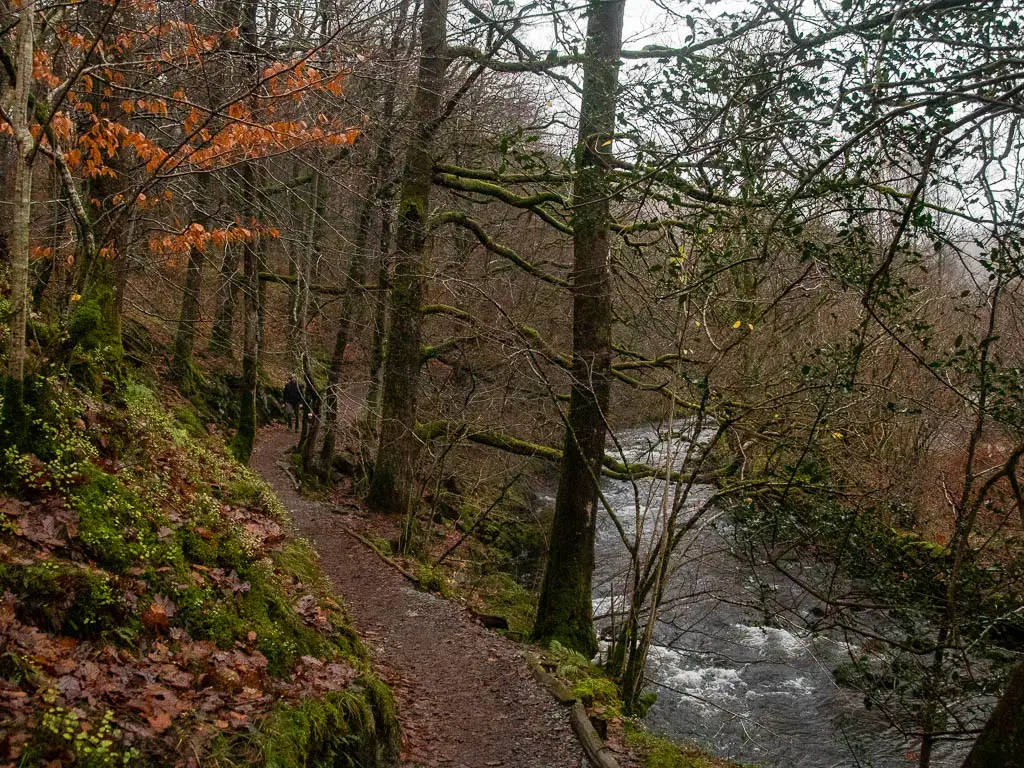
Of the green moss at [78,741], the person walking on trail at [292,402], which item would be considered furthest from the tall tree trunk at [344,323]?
the green moss at [78,741]

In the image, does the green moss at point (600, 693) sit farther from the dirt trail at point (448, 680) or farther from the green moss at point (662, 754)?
the dirt trail at point (448, 680)

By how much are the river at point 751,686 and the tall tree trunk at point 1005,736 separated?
147 inches

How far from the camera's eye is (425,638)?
8328 millimetres

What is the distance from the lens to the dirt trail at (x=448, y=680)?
239 inches

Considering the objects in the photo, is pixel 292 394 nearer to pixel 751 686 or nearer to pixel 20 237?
pixel 751 686

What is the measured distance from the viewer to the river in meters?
9.16

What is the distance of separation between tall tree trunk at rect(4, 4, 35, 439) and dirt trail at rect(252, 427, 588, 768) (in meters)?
3.68

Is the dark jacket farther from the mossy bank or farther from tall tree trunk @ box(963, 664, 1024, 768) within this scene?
tall tree trunk @ box(963, 664, 1024, 768)

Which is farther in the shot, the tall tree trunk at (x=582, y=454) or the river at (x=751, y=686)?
the river at (x=751, y=686)

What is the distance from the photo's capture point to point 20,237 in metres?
4.19

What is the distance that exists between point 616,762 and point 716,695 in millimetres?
5638

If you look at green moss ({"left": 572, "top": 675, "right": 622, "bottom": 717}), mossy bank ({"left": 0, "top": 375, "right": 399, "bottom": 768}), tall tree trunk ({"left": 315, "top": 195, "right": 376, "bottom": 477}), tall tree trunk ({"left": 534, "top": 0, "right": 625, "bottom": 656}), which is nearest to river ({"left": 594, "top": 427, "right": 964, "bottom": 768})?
tall tree trunk ({"left": 534, "top": 0, "right": 625, "bottom": 656})

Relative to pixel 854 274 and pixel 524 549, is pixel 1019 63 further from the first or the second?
pixel 524 549

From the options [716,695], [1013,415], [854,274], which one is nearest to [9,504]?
[854,274]
